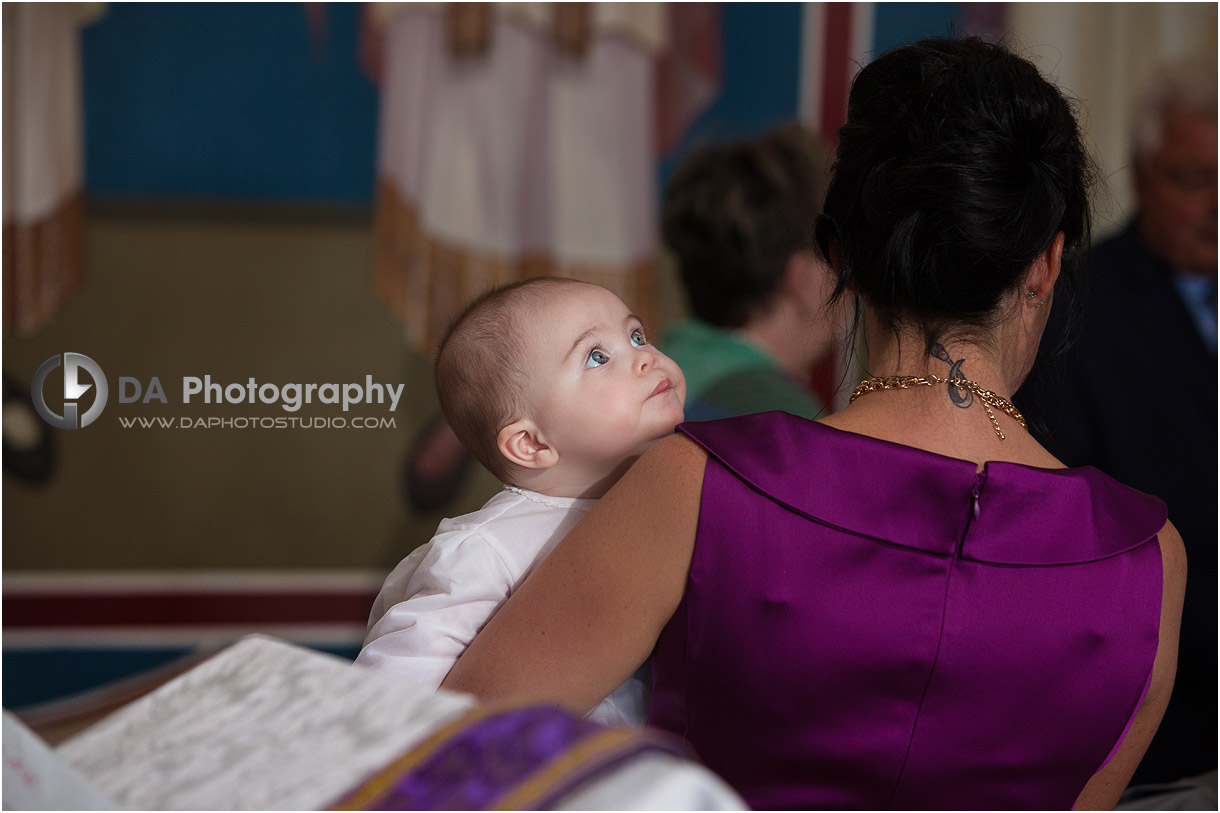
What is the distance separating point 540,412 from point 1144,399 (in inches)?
55.7

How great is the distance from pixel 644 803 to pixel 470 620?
1.80ft

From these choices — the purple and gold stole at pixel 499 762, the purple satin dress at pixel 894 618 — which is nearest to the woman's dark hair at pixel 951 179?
the purple satin dress at pixel 894 618

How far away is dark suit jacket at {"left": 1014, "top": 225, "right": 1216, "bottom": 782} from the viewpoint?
204 centimetres

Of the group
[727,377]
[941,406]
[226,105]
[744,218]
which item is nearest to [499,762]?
[941,406]

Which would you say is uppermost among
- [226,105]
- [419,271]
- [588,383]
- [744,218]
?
[226,105]

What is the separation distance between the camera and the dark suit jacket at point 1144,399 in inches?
80.4

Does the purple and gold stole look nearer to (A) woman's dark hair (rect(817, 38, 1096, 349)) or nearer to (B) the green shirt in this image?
(A) woman's dark hair (rect(817, 38, 1096, 349))

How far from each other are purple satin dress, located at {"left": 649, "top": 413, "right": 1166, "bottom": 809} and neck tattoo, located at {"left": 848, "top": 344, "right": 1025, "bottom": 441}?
91mm

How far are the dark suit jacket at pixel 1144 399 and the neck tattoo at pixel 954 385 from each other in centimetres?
99

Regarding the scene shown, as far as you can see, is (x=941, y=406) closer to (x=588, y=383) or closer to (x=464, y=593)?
(x=588, y=383)

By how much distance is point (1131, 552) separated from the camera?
1017mm

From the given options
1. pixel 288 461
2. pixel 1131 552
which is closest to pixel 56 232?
pixel 288 461

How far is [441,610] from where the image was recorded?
1108 mm

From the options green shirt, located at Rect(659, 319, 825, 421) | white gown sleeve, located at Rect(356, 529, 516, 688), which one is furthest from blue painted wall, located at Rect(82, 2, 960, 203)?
white gown sleeve, located at Rect(356, 529, 516, 688)
